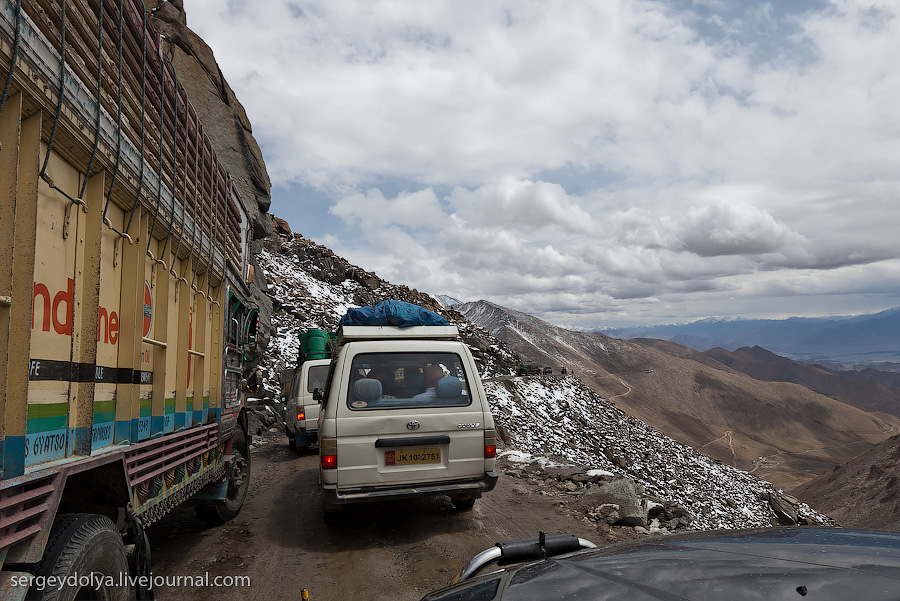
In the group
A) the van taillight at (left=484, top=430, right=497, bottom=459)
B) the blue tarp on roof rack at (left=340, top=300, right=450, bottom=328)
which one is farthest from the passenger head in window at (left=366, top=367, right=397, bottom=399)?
the van taillight at (left=484, top=430, right=497, bottom=459)

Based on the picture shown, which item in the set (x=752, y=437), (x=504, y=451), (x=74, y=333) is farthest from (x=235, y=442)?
(x=752, y=437)

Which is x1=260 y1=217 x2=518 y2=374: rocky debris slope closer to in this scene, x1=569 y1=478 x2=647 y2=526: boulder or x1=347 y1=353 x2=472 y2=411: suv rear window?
x1=569 y1=478 x2=647 y2=526: boulder

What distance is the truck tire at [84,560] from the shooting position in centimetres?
214

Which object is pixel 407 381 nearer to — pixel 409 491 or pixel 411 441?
pixel 411 441

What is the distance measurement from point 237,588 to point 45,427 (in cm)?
295

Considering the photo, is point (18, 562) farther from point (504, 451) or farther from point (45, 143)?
point (504, 451)

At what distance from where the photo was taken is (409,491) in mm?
5410

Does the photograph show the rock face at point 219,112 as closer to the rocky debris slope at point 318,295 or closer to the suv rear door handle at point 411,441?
the rocky debris slope at point 318,295

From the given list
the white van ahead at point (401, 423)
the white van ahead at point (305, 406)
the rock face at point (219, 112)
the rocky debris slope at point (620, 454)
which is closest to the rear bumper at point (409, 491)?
the white van ahead at point (401, 423)

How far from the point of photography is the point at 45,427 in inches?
89.4

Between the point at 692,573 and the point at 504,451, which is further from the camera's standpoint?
the point at 504,451

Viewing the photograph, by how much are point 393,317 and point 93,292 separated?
3.82m

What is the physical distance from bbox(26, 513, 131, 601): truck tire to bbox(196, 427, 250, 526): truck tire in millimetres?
3611

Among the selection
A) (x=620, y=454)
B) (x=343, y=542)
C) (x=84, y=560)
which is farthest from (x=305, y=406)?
(x=620, y=454)
